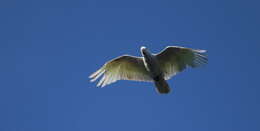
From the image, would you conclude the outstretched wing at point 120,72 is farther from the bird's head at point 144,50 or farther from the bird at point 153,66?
the bird's head at point 144,50

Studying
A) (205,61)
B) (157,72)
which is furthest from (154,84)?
(205,61)

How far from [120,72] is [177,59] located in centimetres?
303

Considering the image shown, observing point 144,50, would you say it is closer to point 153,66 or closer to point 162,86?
point 153,66

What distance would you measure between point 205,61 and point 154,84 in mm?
2665

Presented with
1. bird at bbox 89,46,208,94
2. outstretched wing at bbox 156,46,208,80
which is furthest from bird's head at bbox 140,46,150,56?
outstretched wing at bbox 156,46,208,80

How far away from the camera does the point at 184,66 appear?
30.2m

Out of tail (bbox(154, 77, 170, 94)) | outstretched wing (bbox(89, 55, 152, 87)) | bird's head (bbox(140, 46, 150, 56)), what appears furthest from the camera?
outstretched wing (bbox(89, 55, 152, 87))

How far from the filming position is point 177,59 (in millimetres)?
30031

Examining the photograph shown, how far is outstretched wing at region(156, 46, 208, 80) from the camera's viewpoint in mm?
29625

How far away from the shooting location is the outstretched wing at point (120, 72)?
100 ft

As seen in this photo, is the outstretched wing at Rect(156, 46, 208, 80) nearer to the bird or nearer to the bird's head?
the bird

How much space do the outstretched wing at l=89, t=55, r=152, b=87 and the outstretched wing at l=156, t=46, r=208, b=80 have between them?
1.01 meters

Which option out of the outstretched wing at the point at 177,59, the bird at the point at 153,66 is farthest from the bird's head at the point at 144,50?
the outstretched wing at the point at 177,59

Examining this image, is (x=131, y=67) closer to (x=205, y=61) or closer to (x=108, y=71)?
(x=108, y=71)
